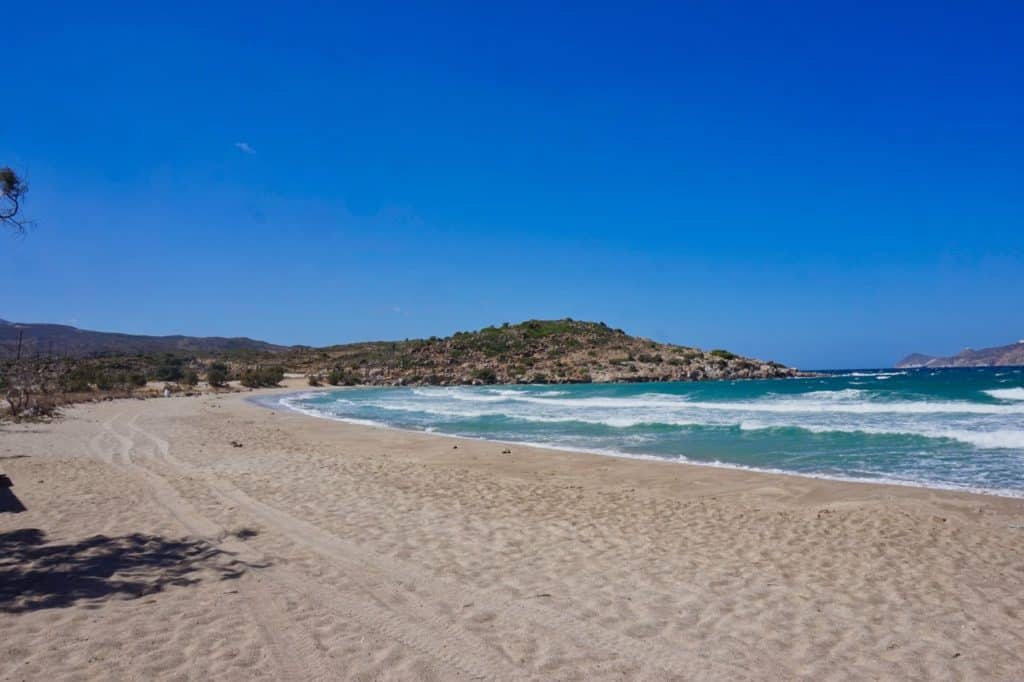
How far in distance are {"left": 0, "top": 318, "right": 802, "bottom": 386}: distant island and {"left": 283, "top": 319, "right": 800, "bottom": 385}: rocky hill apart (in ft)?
0.39

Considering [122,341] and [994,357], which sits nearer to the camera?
[122,341]

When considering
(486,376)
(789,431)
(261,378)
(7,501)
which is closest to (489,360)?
(486,376)

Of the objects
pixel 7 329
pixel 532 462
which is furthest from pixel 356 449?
pixel 7 329

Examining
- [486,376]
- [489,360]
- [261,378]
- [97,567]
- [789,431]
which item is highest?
[489,360]

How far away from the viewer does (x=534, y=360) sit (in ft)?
244

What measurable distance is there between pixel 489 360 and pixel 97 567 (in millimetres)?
69795

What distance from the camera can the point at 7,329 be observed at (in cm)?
7956

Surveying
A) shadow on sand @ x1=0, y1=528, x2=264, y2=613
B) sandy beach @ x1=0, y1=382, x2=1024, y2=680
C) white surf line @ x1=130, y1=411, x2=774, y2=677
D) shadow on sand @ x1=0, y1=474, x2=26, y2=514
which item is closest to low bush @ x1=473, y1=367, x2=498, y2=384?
sandy beach @ x1=0, y1=382, x2=1024, y2=680

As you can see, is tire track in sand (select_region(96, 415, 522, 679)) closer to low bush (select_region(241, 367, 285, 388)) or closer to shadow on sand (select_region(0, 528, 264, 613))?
shadow on sand (select_region(0, 528, 264, 613))

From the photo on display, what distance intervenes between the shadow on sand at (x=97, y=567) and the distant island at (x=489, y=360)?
57.0 metres

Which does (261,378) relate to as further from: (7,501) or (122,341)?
(122,341)

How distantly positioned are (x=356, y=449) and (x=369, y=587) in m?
11.1

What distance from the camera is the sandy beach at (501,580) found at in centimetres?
420

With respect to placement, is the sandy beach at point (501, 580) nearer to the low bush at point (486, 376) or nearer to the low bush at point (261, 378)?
the low bush at point (261, 378)
